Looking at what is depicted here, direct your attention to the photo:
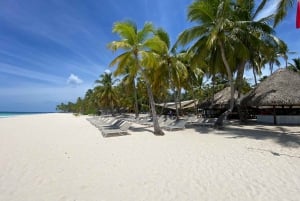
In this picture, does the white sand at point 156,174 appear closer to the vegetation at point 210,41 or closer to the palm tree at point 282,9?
the vegetation at point 210,41

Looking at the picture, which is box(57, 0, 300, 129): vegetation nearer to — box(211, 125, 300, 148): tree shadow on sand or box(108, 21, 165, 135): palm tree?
box(108, 21, 165, 135): palm tree

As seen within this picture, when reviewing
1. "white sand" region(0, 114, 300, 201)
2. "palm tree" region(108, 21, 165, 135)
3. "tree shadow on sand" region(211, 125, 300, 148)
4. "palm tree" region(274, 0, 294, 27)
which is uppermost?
"palm tree" region(274, 0, 294, 27)

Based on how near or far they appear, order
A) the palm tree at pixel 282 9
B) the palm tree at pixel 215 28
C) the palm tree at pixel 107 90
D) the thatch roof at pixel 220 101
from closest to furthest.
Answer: the palm tree at pixel 282 9
the palm tree at pixel 215 28
the thatch roof at pixel 220 101
the palm tree at pixel 107 90

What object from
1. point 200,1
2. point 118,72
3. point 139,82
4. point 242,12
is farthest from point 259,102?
point 139,82

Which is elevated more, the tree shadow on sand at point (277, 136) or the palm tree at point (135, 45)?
the palm tree at point (135, 45)

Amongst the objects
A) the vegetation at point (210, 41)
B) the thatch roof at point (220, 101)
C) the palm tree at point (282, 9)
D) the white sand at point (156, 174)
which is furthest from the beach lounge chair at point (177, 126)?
the palm tree at point (282, 9)

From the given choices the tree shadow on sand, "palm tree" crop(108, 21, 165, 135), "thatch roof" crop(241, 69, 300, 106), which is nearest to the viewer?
the tree shadow on sand

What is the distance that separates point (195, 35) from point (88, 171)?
12.2 m

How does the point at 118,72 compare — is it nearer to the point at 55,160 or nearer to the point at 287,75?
the point at 55,160

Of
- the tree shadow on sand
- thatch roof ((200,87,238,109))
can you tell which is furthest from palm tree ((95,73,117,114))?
the tree shadow on sand

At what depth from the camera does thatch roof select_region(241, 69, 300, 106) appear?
50.1 feet

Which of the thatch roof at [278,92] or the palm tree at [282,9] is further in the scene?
the thatch roof at [278,92]

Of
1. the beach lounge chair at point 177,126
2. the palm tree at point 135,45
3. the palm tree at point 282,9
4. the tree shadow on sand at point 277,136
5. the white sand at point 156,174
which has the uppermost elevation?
the palm tree at point 282,9

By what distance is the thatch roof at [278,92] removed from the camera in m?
15.3
